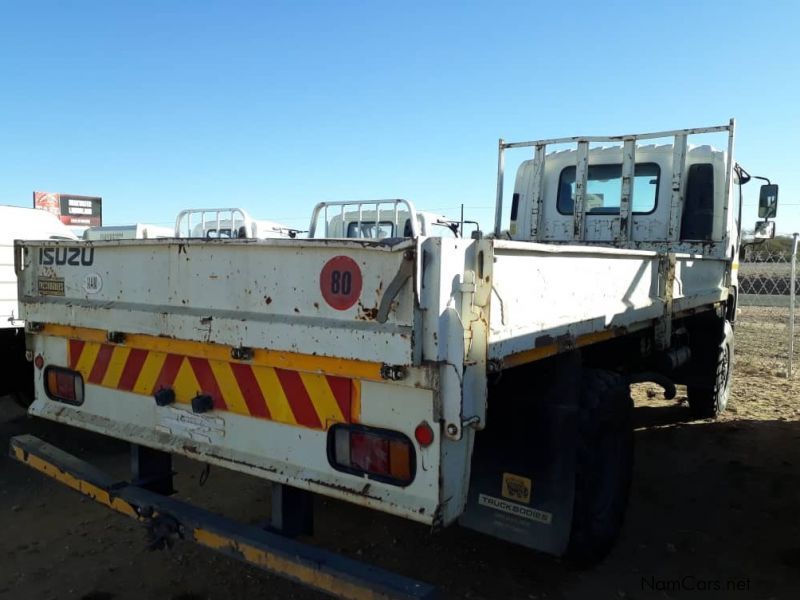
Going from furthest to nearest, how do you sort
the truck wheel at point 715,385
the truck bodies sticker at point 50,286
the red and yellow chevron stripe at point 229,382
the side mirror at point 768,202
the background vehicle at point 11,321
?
the truck wheel at point 715,385, the side mirror at point 768,202, the background vehicle at point 11,321, the truck bodies sticker at point 50,286, the red and yellow chevron stripe at point 229,382

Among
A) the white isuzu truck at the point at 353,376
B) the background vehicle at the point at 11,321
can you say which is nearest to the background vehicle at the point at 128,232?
the background vehicle at the point at 11,321

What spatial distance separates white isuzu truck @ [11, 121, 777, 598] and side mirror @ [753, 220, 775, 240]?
2.74m

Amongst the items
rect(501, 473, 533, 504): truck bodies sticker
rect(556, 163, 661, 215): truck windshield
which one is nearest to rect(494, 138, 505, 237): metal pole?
rect(556, 163, 661, 215): truck windshield

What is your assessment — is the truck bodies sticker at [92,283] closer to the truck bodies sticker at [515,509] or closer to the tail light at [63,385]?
the tail light at [63,385]

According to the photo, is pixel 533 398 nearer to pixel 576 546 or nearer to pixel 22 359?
pixel 576 546

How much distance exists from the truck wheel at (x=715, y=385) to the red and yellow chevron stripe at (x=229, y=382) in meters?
4.68

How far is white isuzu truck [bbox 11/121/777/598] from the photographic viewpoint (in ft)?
6.51

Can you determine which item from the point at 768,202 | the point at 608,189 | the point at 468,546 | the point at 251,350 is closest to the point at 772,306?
the point at 768,202

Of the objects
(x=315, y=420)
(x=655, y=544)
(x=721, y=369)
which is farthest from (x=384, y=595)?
(x=721, y=369)

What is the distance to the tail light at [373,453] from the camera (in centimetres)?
206

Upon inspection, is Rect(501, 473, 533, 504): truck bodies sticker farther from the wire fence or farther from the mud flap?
the wire fence

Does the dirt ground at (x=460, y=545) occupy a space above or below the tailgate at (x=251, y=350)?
below

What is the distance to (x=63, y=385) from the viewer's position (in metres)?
3.09

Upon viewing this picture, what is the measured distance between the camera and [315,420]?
227 cm
